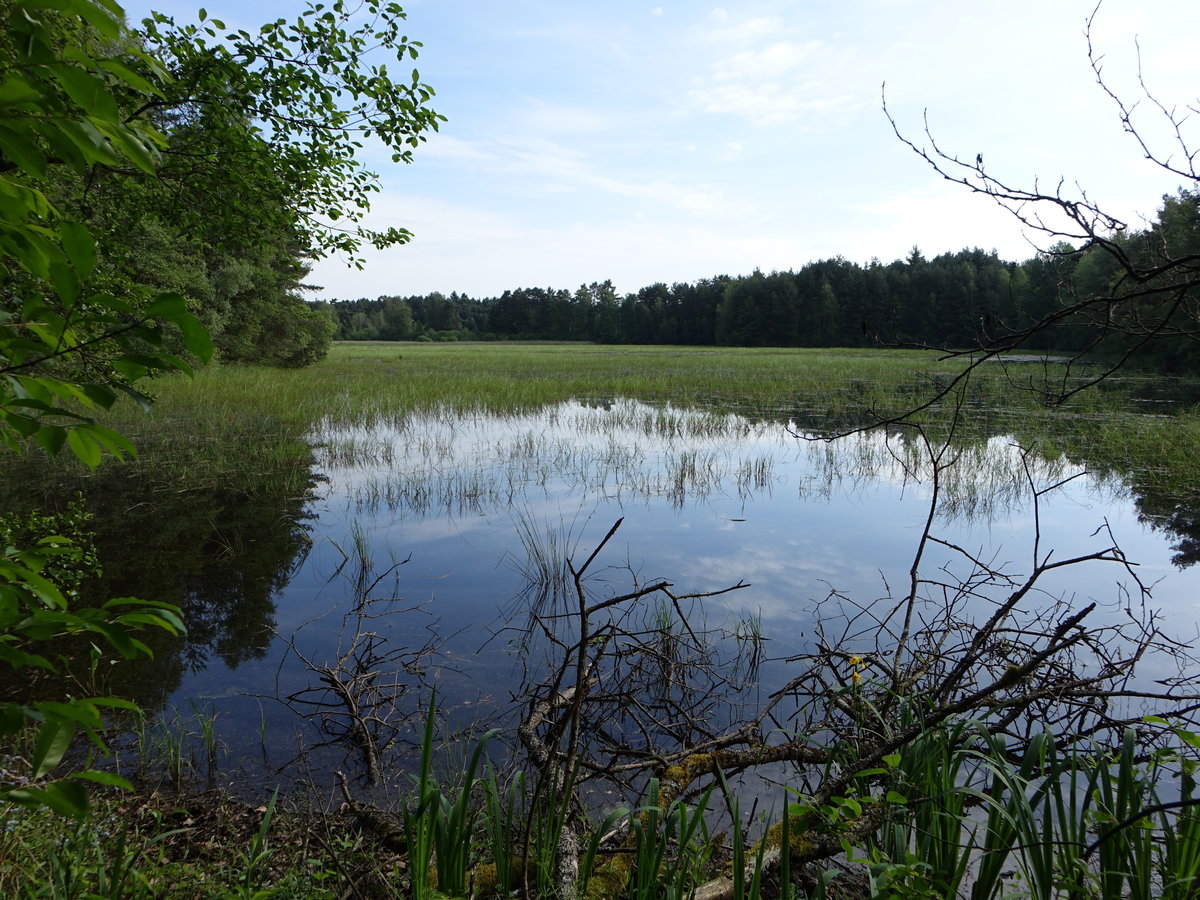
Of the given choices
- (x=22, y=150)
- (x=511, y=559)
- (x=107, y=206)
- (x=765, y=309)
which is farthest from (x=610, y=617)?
(x=765, y=309)

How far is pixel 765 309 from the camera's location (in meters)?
85.1

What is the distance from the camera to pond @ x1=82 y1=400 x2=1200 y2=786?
448cm

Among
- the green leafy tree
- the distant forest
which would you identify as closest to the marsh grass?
the green leafy tree

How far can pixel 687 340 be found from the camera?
322 feet

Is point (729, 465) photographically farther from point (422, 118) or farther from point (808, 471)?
point (422, 118)

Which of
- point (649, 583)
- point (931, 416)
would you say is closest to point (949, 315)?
point (931, 416)

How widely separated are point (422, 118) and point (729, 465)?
7.22 meters

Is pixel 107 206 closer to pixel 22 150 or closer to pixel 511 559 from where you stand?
pixel 511 559

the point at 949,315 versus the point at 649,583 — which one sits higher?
the point at 949,315

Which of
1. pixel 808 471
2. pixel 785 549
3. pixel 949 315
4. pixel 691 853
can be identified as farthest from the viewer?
pixel 949 315

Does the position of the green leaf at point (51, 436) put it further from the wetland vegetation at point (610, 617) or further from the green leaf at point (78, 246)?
the wetland vegetation at point (610, 617)

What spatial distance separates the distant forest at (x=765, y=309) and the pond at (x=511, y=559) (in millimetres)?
31242

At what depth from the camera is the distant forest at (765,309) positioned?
2527 inches

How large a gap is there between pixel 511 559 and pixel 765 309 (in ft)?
273
